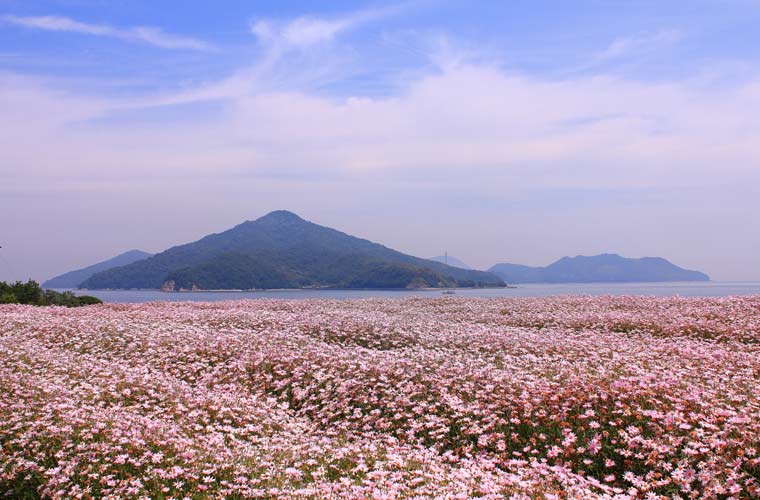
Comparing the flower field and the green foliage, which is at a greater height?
the green foliage

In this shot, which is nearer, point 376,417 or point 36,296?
point 376,417

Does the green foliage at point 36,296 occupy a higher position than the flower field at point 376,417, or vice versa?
the green foliage at point 36,296

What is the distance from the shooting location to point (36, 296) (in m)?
38.3

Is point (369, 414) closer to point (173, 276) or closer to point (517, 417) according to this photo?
point (517, 417)

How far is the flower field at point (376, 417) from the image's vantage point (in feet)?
21.8

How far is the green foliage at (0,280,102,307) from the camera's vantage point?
121ft

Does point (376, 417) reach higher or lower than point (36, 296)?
lower

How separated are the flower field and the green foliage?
2223 centimetres

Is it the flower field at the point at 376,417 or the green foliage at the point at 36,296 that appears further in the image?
the green foliage at the point at 36,296

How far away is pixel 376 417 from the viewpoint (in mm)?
10133

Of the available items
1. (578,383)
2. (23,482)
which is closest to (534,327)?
(578,383)

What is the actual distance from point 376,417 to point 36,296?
36.5 meters

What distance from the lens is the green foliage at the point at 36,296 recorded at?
3700 centimetres

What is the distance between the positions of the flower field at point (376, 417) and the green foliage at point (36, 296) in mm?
22225
